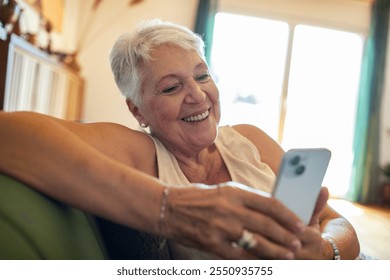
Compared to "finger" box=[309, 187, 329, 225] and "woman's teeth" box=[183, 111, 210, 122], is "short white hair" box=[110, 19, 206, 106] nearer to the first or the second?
"woman's teeth" box=[183, 111, 210, 122]

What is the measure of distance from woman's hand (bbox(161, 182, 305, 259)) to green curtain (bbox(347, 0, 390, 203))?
12.2 feet

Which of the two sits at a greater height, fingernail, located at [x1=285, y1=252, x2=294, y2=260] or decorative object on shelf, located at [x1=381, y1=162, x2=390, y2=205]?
Result: fingernail, located at [x1=285, y1=252, x2=294, y2=260]

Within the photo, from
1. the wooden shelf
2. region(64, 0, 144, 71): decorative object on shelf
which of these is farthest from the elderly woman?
region(64, 0, 144, 71): decorative object on shelf

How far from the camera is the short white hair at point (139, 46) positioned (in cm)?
75

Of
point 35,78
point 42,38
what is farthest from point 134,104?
point 42,38

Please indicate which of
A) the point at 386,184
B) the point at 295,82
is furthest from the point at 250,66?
the point at 386,184

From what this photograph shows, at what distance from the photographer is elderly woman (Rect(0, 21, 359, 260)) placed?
1.28 ft

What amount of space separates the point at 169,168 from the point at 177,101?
163mm

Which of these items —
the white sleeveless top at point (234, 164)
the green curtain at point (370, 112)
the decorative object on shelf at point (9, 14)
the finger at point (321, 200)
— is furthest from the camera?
the green curtain at point (370, 112)

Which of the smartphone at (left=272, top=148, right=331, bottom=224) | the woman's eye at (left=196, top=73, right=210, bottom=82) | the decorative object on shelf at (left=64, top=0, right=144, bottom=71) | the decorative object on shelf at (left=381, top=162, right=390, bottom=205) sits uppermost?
the decorative object on shelf at (left=64, top=0, right=144, bottom=71)

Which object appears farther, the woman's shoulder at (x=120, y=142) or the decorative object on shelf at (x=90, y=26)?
the decorative object on shelf at (x=90, y=26)

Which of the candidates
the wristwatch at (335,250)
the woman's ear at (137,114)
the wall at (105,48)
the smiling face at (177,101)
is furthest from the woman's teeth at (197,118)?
the wall at (105,48)

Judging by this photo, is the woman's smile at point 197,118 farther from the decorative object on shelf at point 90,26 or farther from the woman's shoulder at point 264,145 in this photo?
the decorative object on shelf at point 90,26
